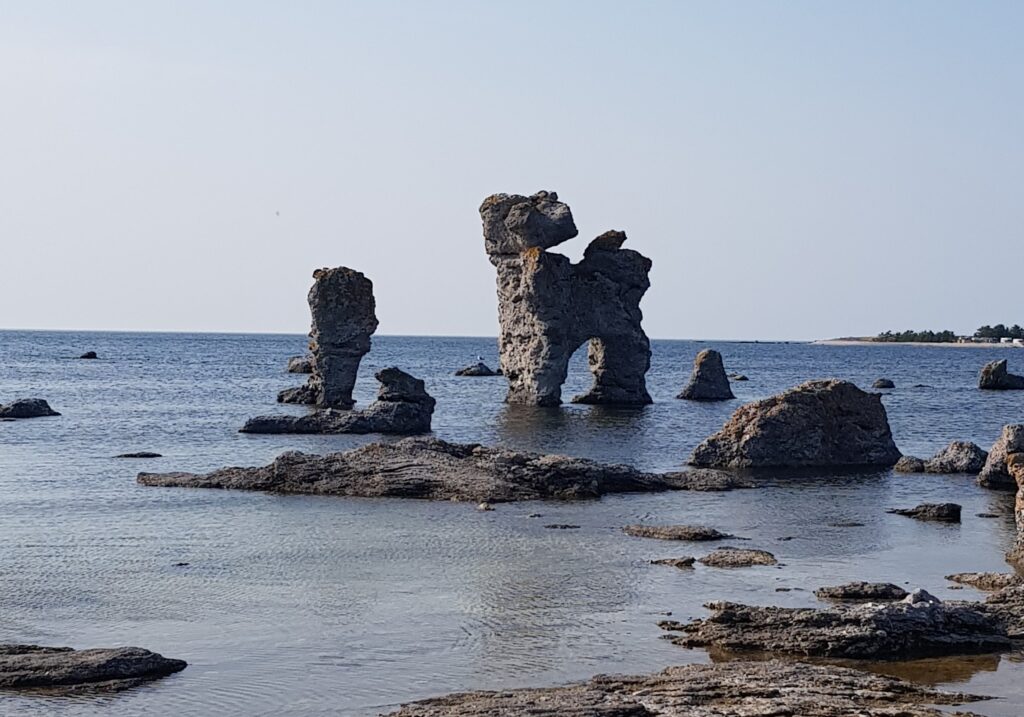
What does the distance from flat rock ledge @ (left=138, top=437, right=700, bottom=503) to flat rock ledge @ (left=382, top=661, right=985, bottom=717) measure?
15.2 metres

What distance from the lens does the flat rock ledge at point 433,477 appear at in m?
29.0

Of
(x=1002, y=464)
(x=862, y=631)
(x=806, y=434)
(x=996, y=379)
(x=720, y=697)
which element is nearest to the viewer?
(x=720, y=697)

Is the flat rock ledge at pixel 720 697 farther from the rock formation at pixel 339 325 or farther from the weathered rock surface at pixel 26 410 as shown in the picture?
the rock formation at pixel 339 325

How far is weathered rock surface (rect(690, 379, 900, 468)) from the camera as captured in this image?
36.2 meters

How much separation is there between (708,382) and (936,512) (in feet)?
161

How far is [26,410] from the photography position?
2172 inches

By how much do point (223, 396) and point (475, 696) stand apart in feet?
204

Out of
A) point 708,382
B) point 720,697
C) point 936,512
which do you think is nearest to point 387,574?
point 720,697

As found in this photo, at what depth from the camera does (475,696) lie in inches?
504

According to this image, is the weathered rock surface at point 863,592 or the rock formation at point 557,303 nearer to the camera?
the weathered rock surface at point 863,592

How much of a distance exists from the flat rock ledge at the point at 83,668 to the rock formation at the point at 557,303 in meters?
53.2

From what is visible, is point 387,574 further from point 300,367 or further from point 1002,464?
point 300,367

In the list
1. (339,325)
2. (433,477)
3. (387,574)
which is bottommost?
(387,574)

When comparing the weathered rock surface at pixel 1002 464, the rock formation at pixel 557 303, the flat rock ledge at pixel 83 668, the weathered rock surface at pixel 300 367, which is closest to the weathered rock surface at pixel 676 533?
the weathered rock surface at pixel 1002 464
